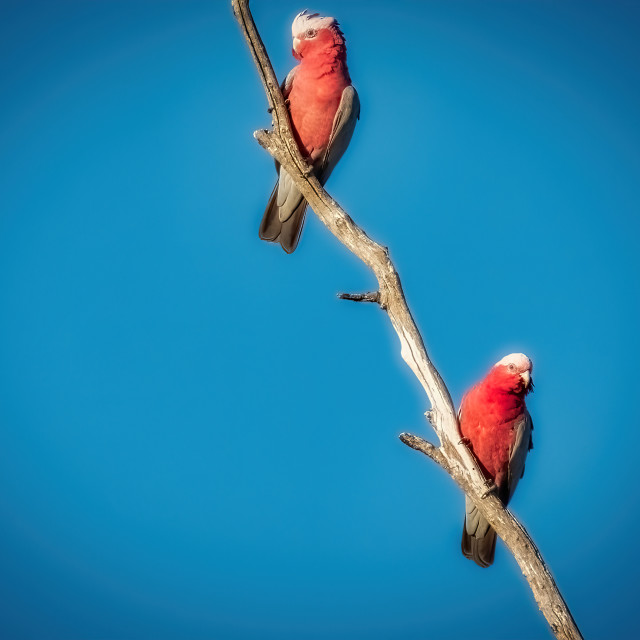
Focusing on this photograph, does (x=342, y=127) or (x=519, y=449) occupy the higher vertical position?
(x=342, y=127)

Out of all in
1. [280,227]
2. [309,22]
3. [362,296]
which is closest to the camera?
[362,296]

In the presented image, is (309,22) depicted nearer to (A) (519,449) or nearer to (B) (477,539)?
(A) (519,449)

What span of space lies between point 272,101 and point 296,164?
0.51 meters

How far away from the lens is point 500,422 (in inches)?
225

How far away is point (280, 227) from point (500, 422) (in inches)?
101

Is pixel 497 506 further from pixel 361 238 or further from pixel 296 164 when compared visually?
pixel 296 164

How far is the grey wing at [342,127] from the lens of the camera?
19.9 ft

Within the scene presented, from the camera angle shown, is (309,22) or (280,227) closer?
(309,22)

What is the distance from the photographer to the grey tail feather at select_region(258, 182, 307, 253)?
6.38 metres

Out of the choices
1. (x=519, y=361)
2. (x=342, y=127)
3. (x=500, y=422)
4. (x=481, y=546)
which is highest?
(x=342, y=127)

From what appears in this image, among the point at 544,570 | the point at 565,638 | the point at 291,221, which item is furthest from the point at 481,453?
the point at 291,221

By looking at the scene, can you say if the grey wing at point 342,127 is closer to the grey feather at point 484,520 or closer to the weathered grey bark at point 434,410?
the weathered grey bark at point 434,410

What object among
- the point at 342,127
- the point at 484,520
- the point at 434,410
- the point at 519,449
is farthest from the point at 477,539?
the point at 342,127

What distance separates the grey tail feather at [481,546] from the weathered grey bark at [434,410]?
1286mm
